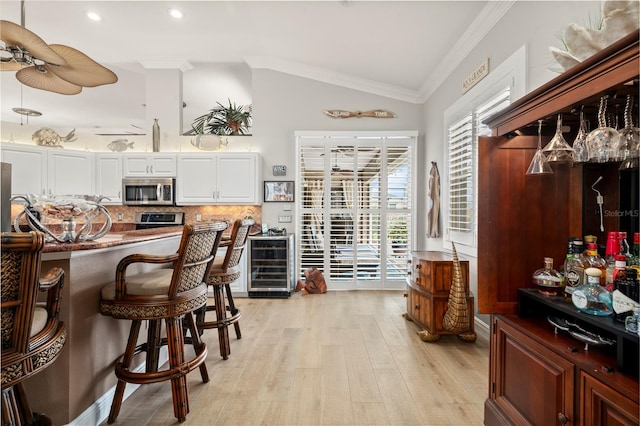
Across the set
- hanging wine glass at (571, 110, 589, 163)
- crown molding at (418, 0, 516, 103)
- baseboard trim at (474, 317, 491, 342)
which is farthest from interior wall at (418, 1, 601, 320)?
hanging wine glass at (571, 110, 589, 163)

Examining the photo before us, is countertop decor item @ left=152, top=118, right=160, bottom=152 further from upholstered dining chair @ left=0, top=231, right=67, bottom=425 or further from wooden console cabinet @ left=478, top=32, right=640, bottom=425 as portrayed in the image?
wooden console cabinet @ left=478, top=32, right=640, bottom=425

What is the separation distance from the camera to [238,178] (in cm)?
471

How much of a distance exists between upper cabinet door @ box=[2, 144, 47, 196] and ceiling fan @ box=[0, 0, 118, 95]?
2397mm

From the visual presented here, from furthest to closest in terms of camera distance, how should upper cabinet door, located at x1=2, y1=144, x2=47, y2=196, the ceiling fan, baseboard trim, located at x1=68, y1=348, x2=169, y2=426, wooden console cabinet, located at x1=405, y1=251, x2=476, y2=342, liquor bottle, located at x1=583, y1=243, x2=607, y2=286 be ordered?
upper cabinet door, located at x1=2, y1=144, x2=47, y2=196
wooden console cabinet, located at x1=405, y1=251, x2=476, y2=342
the ceiling fan
baseboard trim, located at x1=68, y1=348, x2=169, y2=426
liquor bottle, located at x1=583, y1=243, x2=607, y2=286

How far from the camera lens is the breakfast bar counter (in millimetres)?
1586

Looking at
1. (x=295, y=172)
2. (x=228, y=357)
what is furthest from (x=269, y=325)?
(x=295, y=172)

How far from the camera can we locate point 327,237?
4.93 m

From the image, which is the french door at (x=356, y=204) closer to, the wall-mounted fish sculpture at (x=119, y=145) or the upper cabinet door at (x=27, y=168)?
the wall-mounted fish sculpture at (x=119, y=145)

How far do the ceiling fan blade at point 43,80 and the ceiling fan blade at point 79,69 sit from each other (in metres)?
0.11

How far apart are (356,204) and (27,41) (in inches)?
156

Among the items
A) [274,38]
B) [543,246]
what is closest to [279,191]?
[274,38]

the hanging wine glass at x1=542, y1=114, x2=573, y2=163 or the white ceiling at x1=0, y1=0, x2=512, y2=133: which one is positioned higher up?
the white ceiling at x1=0, y1=0, x2=512, y2=133

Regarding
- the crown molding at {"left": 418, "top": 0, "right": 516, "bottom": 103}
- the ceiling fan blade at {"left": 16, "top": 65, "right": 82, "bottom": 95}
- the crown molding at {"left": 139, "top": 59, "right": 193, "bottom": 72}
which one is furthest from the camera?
the crown molding at {"left": 139, "top": 59, "right": 193, "bottom": 72}

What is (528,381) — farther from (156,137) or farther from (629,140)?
(156,137)
